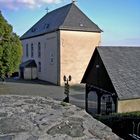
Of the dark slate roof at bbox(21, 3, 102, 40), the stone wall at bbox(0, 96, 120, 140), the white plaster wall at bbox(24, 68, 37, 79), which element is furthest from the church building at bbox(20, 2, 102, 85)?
the stone wall at bbox(0, 96, 120, 140)

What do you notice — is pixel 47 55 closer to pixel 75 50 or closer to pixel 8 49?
pixel 75 50

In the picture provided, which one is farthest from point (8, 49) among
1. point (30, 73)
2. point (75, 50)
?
point (30, 73)

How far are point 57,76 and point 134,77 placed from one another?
61.7 ft

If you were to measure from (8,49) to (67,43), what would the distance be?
34.8 feet

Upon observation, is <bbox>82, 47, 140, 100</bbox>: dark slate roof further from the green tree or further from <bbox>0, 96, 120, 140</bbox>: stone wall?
the green tree

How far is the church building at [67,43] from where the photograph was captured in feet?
111

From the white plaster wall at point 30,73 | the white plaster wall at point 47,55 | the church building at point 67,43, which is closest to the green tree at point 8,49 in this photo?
the church building at point 67,43

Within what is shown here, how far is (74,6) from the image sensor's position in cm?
3725

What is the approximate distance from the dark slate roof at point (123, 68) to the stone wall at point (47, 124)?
33.5ft

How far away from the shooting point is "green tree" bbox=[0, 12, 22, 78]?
966 inches

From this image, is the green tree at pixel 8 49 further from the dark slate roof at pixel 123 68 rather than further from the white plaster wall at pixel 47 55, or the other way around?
the dark slate roof at pixel 123 68

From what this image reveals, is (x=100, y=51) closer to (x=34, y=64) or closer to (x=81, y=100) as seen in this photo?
(x=81, y=100)

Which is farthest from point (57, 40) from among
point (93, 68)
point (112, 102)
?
point (112, 102)

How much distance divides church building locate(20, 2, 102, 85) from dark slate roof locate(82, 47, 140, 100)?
619 inches
